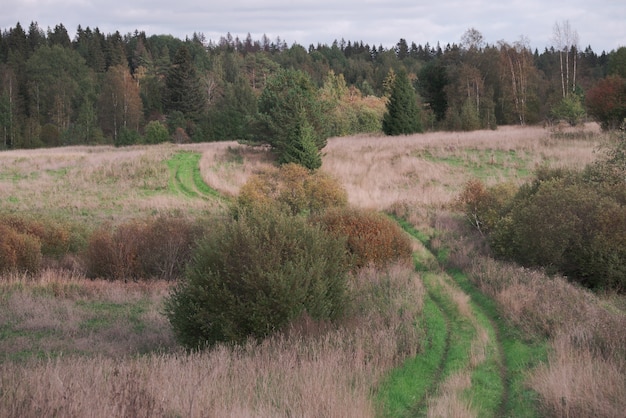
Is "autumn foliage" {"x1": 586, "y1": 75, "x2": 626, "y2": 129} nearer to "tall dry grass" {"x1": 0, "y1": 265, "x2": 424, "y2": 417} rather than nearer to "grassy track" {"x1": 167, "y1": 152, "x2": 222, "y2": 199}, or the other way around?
"grassy track" {"x1": 167, "y1": 152, "x2": 222, "y2": 199}

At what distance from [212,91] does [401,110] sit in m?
40.9

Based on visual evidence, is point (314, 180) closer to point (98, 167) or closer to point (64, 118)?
point (98, 167)

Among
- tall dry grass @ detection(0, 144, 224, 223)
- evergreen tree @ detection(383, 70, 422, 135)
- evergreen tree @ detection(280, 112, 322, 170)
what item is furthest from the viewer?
evergreen tree @ detection(383, 70, 422, 135)

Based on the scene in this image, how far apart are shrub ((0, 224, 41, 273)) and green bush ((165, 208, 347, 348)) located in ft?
36.8

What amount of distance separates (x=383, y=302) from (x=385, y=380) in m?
4.39

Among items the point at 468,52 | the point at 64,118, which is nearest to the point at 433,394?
the point at 468,52

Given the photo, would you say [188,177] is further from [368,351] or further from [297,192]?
[368,351]

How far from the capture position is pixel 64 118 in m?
77.4

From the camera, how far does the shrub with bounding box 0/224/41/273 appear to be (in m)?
19.1

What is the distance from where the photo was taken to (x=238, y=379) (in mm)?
6766

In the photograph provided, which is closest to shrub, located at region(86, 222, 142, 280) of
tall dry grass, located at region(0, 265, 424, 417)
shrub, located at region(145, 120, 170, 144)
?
tall dry grass, located at region(0, 265, 424, 417)

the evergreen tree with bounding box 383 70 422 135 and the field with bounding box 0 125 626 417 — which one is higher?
the evergreen tree with bounding box 383 70 422 135

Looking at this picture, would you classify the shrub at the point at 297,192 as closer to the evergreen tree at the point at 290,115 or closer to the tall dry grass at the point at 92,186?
the tall dry grass at the point at 92,186

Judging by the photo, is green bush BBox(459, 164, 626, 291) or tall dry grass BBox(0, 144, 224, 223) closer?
green bush BBox(459, 164, 626, 291)
